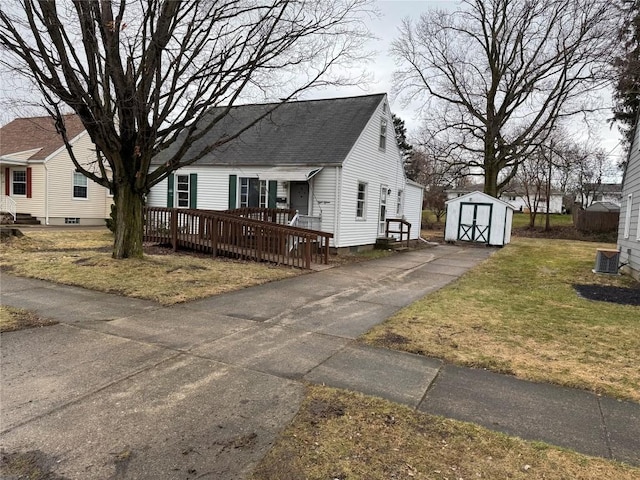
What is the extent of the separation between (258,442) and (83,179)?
78.2 ft

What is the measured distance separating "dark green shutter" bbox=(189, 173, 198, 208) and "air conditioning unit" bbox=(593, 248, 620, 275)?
48.0 feet

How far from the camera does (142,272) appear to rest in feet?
28.8

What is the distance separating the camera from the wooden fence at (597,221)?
28375mm

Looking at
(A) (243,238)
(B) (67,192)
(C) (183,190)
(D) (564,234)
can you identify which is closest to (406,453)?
(A) (243,238)

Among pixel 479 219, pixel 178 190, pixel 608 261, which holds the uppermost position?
pixel 178 190

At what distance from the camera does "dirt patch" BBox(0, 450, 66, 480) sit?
8.23 feet

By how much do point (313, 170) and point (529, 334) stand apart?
32.8 ft

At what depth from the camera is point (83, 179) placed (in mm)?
22766

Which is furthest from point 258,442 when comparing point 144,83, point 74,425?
point 144,83

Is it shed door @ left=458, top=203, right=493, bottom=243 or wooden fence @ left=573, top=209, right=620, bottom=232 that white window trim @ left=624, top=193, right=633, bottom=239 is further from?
wooden fence @ left=573, top=209, right=620, bottom=232

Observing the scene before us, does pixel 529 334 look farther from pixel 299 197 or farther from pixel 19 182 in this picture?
pixel 19 182

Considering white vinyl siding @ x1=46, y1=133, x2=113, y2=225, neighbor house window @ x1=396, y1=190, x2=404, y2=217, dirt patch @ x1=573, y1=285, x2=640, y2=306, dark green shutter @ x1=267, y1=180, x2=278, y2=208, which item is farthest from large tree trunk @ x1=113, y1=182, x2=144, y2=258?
neighbor house window @ x1=396, y1=190, x2=404, y2=217

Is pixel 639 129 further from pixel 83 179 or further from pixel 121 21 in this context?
pixel 83 179

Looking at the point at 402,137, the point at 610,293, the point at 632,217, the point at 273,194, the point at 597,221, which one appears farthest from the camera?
the point at 402,137
